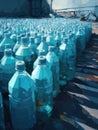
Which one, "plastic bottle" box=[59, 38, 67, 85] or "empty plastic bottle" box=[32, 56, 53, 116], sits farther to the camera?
"plastic bottle" box=[59, 38, 67, 85]

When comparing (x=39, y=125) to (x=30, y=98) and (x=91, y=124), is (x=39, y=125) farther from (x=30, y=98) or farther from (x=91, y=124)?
(x=91, y=124)

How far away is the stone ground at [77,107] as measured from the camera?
1.58 meters

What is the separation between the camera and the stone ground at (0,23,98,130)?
1578mm

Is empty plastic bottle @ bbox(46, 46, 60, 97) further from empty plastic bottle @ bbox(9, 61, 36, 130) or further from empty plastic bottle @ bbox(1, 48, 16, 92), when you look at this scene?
empty plastic bottle @ bbox(9, 61, 36, 130)

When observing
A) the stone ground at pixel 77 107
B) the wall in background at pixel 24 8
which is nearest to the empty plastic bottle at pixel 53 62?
the stone ground at pixel 77 107

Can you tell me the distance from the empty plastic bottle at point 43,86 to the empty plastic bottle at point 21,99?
136 millimetres

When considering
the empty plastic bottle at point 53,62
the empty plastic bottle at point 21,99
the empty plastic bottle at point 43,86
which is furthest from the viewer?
the empty plastic bottle at point 53,62

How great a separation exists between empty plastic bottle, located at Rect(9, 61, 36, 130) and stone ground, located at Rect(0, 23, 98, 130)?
11 cm

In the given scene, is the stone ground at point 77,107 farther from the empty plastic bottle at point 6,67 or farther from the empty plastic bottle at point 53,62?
the empty plastic bottle at point 6,67

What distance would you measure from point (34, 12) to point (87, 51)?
11.3 meters

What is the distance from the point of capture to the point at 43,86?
1.55 metres

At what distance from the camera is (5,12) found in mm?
13492

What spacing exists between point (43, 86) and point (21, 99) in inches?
10.0

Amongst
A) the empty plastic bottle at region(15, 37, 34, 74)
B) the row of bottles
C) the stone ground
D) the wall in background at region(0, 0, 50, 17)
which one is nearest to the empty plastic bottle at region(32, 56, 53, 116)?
the row of bottles
